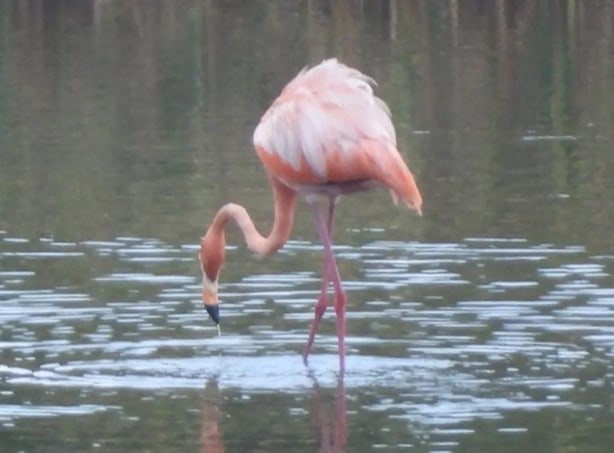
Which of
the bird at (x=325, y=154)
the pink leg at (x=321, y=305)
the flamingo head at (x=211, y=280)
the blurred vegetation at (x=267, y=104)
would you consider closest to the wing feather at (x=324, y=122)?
the bird at (x=325, y=154)

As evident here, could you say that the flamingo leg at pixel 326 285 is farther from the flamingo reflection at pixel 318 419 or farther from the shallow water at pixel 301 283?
the flamingo reflection at pixel 318 419

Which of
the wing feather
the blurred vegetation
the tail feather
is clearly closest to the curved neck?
the wing feather

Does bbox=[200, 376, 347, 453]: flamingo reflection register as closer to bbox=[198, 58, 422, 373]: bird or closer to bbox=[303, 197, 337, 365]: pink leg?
bbox=[303, 197, 337, 365]: pink leg

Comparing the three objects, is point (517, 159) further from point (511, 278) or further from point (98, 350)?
point (98, 350)

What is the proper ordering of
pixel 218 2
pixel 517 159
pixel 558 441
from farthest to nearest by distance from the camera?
pixel 218 2 → pixel 517 159 → pixel 558 441

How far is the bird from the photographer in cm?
1222

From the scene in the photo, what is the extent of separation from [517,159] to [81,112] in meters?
7.76

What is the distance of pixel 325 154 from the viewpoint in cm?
1238

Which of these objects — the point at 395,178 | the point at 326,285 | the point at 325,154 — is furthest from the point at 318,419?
the point at 326,285

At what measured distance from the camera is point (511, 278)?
14.4 meters

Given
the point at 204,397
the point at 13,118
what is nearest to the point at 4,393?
the point at 204,397

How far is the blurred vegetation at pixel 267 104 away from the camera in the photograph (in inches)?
698

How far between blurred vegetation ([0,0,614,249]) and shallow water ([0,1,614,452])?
0.22 ft

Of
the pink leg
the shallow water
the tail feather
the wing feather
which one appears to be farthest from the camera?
the pink leg
